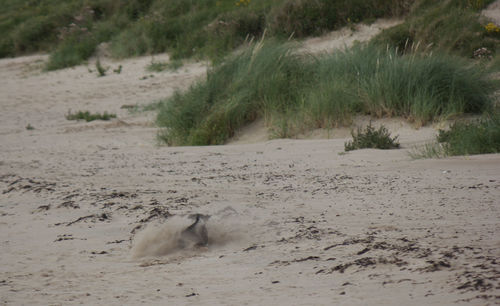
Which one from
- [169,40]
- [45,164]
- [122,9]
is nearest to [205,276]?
[45,164]

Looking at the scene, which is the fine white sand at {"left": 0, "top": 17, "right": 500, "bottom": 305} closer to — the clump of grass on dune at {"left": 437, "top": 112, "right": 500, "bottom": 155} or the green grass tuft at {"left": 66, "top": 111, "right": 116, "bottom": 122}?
the clump of grass on dune at {"left": 437, "top": 112, "right": 500, "bottom": 155}

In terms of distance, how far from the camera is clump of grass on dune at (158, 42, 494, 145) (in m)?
8.04

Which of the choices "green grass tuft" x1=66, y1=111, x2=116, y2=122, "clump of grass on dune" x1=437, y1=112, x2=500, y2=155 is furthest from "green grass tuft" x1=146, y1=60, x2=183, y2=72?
"clump of grass on dune" x1=437, y1=112, x2=500, y2=155

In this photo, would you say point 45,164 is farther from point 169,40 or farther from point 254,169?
point 169,40

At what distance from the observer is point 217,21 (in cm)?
1661

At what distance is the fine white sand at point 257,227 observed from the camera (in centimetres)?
275

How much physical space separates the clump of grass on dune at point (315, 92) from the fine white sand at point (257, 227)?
812 millimetres

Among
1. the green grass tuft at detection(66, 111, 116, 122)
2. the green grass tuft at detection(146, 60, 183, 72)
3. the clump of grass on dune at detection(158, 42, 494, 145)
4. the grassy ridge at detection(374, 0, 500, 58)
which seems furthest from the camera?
the green grass tuft at detection(146, 60, 183, 72)

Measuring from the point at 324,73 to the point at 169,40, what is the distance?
934cm

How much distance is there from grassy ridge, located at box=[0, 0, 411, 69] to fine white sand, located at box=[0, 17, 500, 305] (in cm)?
715

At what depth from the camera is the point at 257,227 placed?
3791 millimetres

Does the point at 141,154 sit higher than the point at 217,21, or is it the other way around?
the point at 217,21

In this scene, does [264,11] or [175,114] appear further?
[264,11]

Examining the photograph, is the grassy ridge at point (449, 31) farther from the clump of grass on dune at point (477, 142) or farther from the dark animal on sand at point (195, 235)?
the dark animal on sand at point (195, 235)
